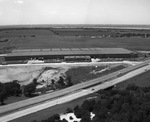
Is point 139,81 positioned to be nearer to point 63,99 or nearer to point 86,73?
point 86,73

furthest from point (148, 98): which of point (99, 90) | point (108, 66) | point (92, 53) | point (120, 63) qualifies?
point (92, 53)

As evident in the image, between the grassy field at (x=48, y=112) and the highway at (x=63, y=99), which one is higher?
the highway at (x=63, y=99)

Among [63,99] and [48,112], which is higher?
[63,99]

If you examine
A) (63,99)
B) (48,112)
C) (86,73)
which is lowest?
(48,112)

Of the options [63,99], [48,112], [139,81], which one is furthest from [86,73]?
[48,112]

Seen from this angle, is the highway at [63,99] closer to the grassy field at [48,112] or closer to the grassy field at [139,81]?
the grassy field at [48,112]

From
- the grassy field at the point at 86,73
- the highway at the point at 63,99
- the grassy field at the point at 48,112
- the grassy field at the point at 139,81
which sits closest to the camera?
the grassy field at the point at 48,112

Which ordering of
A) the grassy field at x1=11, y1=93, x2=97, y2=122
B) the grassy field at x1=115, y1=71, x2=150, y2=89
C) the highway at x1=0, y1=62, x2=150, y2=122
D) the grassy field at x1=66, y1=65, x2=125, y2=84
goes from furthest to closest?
the grassy field at x1=66, y1=65, x2=125, y2=84, the grassy field at x1=115, y1=71, x2=150, y2=89, the highway at x1=0, y1=62, x2=150, y2=122, the grassy field at x1=11, y1=93, x2=97, y2=122

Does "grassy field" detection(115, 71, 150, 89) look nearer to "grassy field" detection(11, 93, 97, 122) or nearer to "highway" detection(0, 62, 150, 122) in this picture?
"highway" detection(0, 62, 150, 122)
